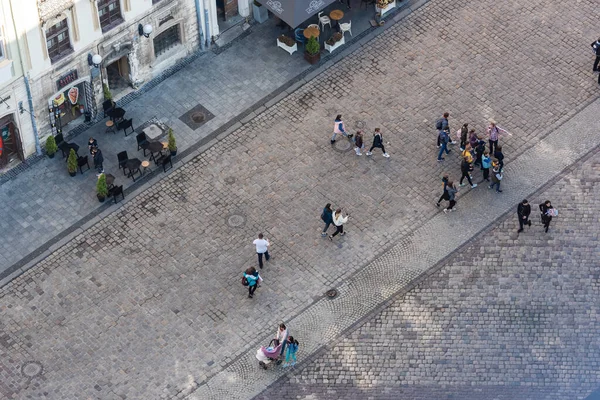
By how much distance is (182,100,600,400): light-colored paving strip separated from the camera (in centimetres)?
5322

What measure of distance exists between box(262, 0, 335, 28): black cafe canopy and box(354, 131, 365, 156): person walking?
6773 mm

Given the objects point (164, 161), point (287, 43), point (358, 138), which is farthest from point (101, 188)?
point (287, 43)

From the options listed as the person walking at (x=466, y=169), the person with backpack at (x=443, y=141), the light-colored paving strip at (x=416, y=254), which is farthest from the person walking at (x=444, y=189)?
the person with backpack at (x=443, y=141)

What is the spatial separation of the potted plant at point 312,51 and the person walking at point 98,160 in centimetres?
1094

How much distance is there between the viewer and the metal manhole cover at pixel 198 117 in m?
62.5

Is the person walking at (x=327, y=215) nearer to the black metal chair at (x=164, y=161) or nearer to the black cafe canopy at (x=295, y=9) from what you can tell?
the black metal chair at (x=164, y=161)

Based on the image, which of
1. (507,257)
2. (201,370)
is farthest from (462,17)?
(201,370)

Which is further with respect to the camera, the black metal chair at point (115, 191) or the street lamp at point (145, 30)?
the street lamp at point (145, 30)

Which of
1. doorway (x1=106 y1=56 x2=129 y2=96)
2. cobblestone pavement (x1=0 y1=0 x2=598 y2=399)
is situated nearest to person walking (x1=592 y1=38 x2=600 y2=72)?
cobblestone pavement (x1=0 y1=0 x2=598 y2=399)

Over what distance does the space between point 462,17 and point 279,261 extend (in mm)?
17213

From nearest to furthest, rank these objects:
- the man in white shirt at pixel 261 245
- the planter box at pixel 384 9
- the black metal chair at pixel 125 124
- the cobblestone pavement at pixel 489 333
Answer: the cobblestone pavement at pixel 489 333 → the man in white shirt at pixel 261 245 → the black metal chair at pixel 125 124 → the planter box at pixel 384 9

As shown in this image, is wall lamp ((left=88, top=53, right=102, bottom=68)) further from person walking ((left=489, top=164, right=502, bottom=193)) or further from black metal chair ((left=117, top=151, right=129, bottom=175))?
person walking ((left=489, top=164, right=502, bottom=193))

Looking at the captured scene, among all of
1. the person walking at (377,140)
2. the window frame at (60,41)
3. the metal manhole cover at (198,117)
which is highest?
the window frame at (60,41)

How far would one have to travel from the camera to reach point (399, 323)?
54875 mm
